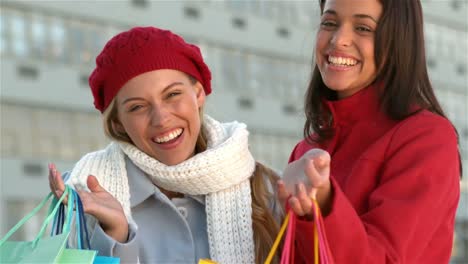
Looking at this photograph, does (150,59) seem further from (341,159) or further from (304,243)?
(304,243)

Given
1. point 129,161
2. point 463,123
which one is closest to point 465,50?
point 463,123

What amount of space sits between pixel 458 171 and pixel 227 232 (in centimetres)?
73

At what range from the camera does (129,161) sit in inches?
123

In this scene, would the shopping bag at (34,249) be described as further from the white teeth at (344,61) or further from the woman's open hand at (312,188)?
the white teeth at (344,61)

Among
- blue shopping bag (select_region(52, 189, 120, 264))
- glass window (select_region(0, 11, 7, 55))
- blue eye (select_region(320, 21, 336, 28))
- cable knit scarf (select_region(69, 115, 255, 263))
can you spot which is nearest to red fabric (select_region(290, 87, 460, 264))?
blue eye (select_region(320, 21, 336, 28))

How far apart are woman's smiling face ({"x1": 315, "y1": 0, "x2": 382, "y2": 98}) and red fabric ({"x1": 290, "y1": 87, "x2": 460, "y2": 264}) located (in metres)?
0.07

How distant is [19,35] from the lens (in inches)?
867

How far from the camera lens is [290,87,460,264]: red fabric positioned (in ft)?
7.82

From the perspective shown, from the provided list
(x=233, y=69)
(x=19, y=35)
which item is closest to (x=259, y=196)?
(x=19, y=35)

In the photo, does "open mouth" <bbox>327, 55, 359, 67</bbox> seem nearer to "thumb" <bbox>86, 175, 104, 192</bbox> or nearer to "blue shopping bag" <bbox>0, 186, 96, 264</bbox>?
"thumb" <bbox>86, 175, 104, 192</bbox>

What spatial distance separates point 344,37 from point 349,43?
0.08 ft

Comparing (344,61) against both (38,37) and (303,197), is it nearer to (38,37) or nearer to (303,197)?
(303,197)

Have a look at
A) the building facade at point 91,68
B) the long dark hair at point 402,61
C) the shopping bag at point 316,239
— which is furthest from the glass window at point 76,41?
the shopping bag at point 316,239

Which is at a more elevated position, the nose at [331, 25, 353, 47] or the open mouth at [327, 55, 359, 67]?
the nose at [331, 25, 353, 47]
